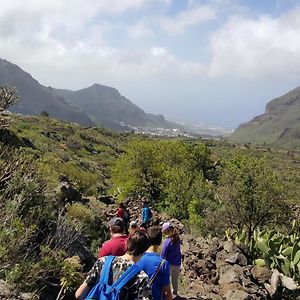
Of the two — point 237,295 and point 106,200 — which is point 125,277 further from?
point 106,200

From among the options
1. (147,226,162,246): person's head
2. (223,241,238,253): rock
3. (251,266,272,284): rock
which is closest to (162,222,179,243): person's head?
(147,226,162,246): person's head

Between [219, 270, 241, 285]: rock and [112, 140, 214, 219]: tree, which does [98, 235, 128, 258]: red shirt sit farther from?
[112, 140, 214, 219]: tree

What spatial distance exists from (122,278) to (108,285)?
0.18 metres

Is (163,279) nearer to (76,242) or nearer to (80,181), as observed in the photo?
(76,242)

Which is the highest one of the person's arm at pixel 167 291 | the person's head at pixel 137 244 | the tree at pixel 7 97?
the tree at pixel 7 97

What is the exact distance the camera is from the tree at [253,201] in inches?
805

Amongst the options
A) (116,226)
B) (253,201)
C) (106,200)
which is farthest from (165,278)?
(106,200)

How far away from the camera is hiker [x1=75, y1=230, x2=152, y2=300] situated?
4.84m

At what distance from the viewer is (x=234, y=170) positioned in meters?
21.6

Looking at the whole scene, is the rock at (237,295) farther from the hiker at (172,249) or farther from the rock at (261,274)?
the rock at (261,274)

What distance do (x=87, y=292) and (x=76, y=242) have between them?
5.62 m

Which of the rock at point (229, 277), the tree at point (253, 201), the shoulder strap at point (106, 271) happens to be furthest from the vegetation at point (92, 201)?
the shoulder strap at point (106, 271)

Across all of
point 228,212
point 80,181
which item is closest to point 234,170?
point 228,212

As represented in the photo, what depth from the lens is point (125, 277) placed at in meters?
4.86
